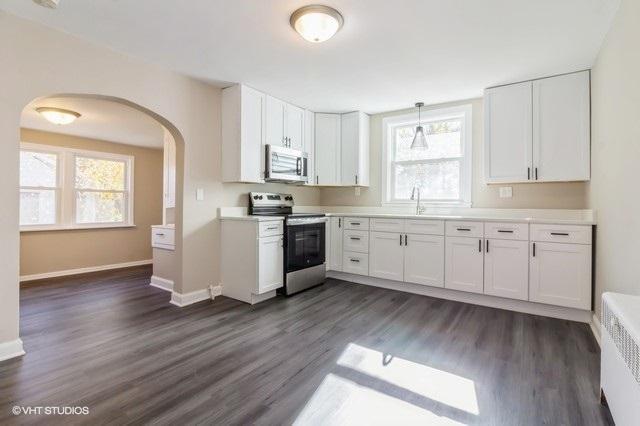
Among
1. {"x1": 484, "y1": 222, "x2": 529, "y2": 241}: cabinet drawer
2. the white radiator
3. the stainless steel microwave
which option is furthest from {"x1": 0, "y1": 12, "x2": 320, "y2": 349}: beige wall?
the white radiator

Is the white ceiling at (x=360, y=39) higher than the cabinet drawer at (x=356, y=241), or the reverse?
the white ceiling at (x=360, y=39)

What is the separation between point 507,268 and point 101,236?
6.09 meters

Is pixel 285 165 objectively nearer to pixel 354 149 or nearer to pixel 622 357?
pixel 354 149

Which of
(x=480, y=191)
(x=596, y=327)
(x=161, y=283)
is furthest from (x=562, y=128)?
(x=161, y=283)

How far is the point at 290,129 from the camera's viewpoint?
414 cm

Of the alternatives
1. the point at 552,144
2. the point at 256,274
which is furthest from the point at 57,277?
the point at 552,144

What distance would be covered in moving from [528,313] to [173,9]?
13.3ft

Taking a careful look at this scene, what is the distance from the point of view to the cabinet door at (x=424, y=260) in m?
3.53

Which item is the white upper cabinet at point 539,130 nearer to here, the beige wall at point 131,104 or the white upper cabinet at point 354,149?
the white upper cabinet at point 354,149

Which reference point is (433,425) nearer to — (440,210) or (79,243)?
(440,210)

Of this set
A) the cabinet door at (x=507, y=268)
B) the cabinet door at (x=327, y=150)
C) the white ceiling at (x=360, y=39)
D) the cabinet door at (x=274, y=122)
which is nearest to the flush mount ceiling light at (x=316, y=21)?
the white ceiling at (x=360, y=39)

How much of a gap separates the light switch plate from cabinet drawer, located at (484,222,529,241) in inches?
25.2

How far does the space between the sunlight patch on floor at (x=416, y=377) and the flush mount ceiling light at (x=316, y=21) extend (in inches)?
91.3

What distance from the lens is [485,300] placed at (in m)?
3.34
